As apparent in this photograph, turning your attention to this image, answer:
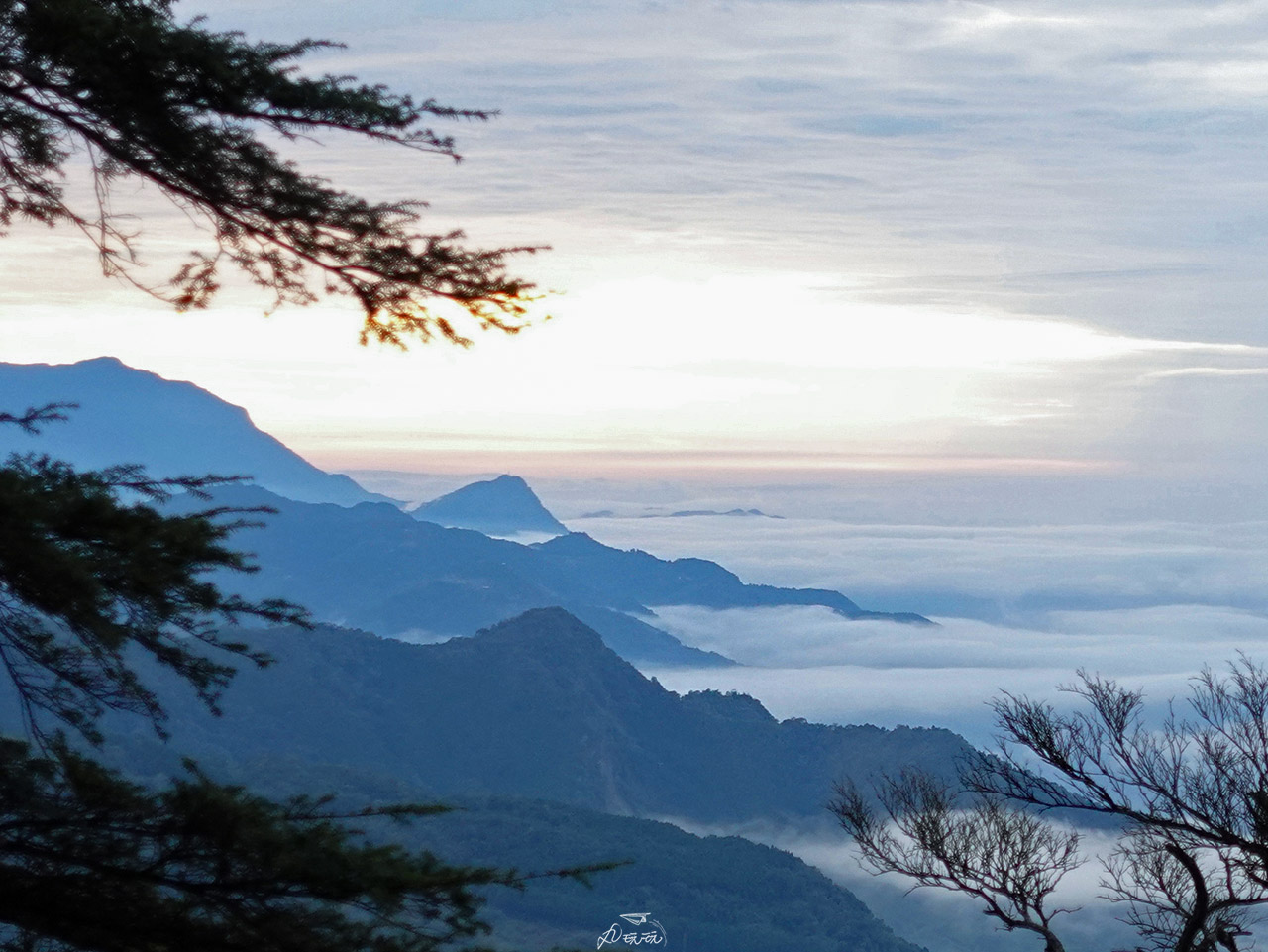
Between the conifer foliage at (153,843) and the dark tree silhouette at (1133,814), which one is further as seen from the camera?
the dark tree silhouette at (1133,814)

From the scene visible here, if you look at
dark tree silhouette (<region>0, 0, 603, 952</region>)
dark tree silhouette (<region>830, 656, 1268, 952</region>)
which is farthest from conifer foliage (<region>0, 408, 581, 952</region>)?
dark tree silhouette (<region>830, 656, 1268, 952</region>)

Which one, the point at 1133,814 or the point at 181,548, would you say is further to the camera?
the point at 1133,814

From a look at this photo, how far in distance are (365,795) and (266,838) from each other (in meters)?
167

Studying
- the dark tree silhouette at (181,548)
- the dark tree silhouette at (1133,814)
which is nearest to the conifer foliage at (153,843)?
the dark tree silhouette at (181,548)

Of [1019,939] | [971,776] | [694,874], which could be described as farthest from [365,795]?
[971,776]

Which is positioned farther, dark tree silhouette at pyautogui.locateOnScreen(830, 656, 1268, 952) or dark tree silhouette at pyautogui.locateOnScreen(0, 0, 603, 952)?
dark tree silhouette at pyautogui.locateOnScreen(830, 656, 1268, 952)

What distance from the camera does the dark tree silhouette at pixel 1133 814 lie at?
12.4 meters

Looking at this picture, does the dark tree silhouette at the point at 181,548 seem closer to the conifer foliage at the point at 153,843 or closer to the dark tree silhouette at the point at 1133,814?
the conifer foliage at the point at 153,843

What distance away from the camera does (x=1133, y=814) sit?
1254cm

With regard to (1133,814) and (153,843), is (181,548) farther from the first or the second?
(1133,814)

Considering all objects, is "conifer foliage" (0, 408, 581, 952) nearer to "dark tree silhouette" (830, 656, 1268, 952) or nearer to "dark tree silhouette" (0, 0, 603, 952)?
"dark tree silhouette" (0, 0, 603, 952)

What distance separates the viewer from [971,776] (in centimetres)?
1625

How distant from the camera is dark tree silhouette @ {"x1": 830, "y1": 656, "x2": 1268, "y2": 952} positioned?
12438mm

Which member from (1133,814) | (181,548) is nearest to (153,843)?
(181,548)
